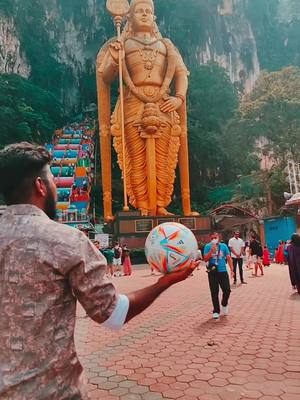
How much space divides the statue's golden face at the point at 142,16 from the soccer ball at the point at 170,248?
17085 millimetres

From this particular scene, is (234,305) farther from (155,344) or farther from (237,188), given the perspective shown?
(237,188)

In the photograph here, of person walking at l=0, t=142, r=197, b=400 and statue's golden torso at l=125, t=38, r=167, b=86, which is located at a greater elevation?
statue's golden torso at l=125, t=38, r=167, b=86

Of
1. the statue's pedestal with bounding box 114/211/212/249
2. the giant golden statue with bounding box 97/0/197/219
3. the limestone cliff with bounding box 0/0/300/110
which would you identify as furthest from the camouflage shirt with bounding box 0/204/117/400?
the limestone cliff with bounding box 0/0/300/110

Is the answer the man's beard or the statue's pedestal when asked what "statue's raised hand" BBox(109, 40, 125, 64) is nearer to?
the statue's pedestal

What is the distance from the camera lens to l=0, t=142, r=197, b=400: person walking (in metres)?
1.03

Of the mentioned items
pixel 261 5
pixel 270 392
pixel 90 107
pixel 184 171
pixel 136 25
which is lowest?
pixel 270 392

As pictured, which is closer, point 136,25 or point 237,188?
point 136,25

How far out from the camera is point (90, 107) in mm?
40656

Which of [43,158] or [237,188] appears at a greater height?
[237,188]

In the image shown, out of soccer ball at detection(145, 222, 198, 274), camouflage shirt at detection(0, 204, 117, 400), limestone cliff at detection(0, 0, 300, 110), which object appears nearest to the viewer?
camouflage shirt at detection(0, 204, 117, 400)

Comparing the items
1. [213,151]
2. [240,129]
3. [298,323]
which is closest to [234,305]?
[298,323]

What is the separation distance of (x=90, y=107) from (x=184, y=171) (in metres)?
24.6

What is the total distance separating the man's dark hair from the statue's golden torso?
54.5 feet

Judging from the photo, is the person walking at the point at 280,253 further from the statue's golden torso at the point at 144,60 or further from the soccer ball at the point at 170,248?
the soccer ball at the point at 170,248
